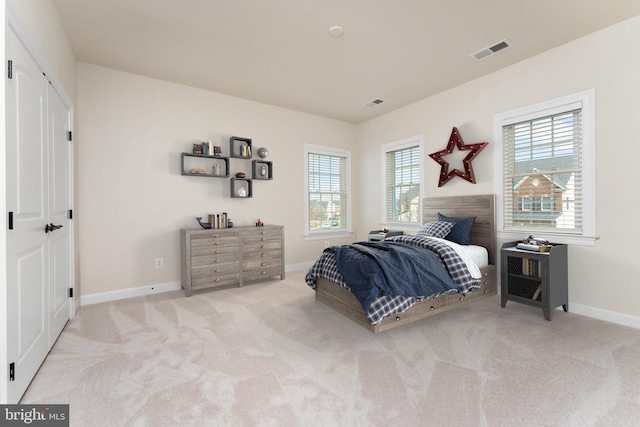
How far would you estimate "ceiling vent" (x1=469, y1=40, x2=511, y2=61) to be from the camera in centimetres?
320

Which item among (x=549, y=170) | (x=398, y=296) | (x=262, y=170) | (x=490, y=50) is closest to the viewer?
(x=398, y=296)

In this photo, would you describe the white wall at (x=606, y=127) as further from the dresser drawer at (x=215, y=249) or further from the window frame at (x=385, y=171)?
the dresser drawer at (x=215, y=249)

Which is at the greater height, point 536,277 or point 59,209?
point 59,209

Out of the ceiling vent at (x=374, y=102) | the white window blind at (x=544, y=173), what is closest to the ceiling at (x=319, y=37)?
the ceiling vent at (x=374, y=102)

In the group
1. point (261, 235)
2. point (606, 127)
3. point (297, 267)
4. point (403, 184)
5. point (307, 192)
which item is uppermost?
point (606, 127)

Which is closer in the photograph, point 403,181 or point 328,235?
point 403,181

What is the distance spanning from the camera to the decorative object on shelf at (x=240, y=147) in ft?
14.9

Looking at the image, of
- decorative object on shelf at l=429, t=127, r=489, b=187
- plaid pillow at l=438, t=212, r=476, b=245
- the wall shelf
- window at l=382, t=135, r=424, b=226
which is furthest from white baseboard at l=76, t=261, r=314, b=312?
decorative object on shelf at l=429, t=127, r=489, b=187

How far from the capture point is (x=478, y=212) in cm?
402

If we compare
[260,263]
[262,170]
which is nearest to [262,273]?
[260,263]

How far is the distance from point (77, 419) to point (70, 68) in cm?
338

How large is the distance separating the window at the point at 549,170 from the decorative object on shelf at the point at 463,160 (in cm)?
31

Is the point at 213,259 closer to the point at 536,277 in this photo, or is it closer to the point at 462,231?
the point at 462,231

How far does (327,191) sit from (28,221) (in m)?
4.36
